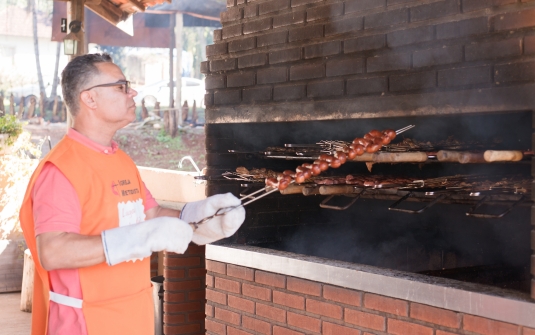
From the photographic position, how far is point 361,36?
341 cm

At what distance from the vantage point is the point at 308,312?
354 cm

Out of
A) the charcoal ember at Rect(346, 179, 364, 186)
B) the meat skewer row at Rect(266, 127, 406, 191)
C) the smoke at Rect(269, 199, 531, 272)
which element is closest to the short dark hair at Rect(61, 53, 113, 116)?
the meat skewer row at Rect(266, 127, 406, 191)

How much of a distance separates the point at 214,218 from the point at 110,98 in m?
0.78

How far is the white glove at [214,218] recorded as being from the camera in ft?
10.4

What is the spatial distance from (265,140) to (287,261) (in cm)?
105

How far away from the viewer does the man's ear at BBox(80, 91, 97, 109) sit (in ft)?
9.58

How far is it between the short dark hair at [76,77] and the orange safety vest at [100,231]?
184 mm

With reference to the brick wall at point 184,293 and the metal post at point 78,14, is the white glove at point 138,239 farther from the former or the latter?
the metal post at point 78,14

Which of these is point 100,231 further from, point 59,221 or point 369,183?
point 369,183

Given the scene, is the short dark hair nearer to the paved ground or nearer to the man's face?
the man's face

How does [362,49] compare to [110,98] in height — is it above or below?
above

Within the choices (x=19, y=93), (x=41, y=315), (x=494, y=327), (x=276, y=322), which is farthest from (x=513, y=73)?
(x=19, y=93)

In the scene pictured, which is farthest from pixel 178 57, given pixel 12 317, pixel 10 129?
pixel 12 317

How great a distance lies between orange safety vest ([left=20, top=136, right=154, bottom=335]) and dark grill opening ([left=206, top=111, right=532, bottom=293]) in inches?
42.5
